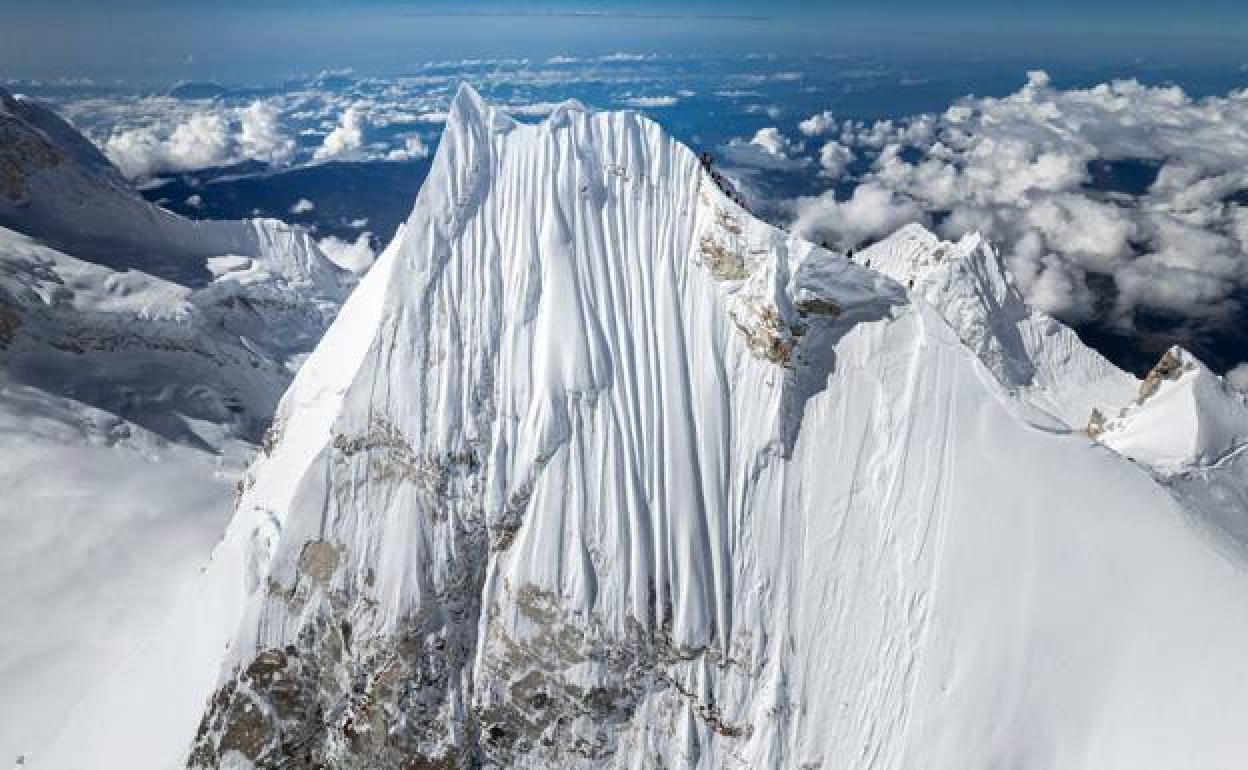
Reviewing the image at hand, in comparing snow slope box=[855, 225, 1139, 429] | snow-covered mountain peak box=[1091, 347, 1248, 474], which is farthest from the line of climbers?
snow slope box=[855, 225, 1139, 429]

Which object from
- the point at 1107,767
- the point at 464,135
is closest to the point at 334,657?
the point at 464,135

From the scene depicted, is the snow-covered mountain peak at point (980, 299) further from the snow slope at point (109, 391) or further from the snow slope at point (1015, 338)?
the snow slope at point (109, 391)

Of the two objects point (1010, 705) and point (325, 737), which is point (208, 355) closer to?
point (325, 737)

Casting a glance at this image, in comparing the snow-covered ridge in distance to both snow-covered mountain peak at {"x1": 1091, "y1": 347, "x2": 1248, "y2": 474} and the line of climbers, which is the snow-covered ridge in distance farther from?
snow-covered mountain peak at {"x1": 1091, "y1": 347, "x2": 1248, "y2": 474}

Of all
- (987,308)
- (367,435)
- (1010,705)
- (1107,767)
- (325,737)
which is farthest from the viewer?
(987,308)

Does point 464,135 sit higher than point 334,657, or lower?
higher

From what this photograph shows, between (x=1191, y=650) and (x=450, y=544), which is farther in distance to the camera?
(x=450, y=544)

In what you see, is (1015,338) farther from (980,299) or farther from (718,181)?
(718,181)
